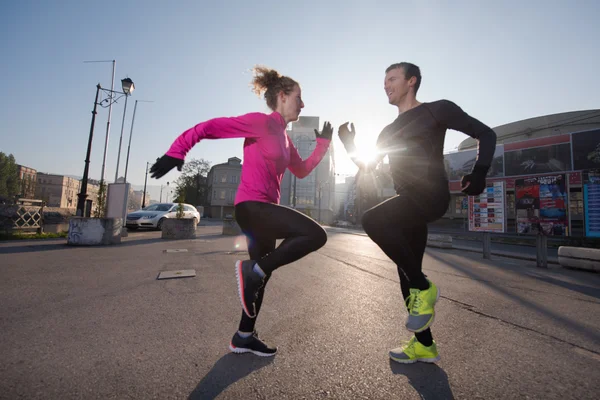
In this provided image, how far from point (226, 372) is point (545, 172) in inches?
1371

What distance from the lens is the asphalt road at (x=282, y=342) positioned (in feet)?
4.79

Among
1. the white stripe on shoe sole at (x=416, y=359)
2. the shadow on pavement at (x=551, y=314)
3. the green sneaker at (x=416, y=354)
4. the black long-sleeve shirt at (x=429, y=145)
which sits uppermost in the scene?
the black long-sleeve shirt at (x=429, y=145)

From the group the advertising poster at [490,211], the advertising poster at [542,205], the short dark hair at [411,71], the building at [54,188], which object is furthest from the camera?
the building at [54,188]

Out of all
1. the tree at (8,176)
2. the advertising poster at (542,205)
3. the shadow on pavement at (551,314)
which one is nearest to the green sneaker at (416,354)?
the shadow on pavement at (551,314)

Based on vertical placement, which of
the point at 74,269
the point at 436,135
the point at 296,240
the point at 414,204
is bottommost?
the point at 74,269

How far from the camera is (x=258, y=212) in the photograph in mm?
1918

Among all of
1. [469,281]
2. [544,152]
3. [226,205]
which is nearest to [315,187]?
[226,205]

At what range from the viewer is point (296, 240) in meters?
1.89

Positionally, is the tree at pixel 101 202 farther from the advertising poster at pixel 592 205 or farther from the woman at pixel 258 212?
the advertising poster at pixel 592 205

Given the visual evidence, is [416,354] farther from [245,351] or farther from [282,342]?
[245,351]

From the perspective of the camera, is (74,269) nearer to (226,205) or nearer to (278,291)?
(278,291)

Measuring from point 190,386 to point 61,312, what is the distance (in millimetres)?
1968

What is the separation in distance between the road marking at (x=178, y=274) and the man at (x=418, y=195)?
3.25m

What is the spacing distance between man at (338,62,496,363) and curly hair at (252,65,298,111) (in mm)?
947
